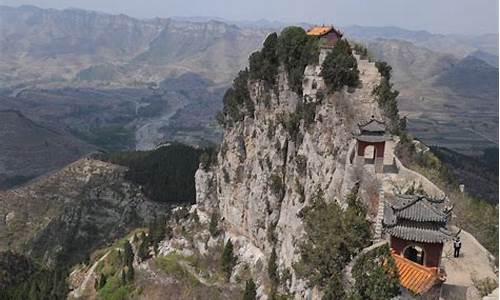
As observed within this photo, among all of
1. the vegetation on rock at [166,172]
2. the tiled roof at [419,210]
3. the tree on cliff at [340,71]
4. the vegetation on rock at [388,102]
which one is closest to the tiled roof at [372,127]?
the tiled roof at [419,210]

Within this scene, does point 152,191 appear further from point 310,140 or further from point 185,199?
point 310,140

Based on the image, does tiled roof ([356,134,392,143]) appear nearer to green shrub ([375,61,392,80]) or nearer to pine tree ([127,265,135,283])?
green shrub ([375,61,392,80])

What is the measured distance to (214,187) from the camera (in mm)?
88375

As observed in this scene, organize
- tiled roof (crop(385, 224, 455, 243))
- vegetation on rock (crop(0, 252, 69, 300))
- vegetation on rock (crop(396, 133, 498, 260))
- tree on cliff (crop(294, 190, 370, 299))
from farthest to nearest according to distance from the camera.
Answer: vegetation on rock (crop(0, 252, 69, 300))
vegetation on rock (crop(396, 133, 498, 260))
tree on cliff (crop(294, 190, 370, 299))
tiled roof (crop(385, 224, 455, 243))

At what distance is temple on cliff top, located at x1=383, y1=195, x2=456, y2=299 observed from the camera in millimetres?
33812

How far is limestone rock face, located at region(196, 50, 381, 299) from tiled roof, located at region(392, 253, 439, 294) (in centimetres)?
1036

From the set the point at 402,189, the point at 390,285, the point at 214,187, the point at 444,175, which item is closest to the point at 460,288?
the point at 390,285

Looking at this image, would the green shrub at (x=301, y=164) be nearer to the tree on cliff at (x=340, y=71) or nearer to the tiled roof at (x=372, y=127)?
the tree on cliff at (x=340, y=71)

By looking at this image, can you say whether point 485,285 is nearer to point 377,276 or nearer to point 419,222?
point 419,222

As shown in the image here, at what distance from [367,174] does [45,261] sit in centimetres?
8504

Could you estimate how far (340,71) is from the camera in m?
58.8

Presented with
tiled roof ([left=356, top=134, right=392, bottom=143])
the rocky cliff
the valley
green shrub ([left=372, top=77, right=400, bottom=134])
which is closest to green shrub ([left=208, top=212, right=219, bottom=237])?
the valley

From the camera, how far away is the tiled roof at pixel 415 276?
33.2 metres

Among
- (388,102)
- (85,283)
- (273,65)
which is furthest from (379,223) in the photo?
(85,283)
